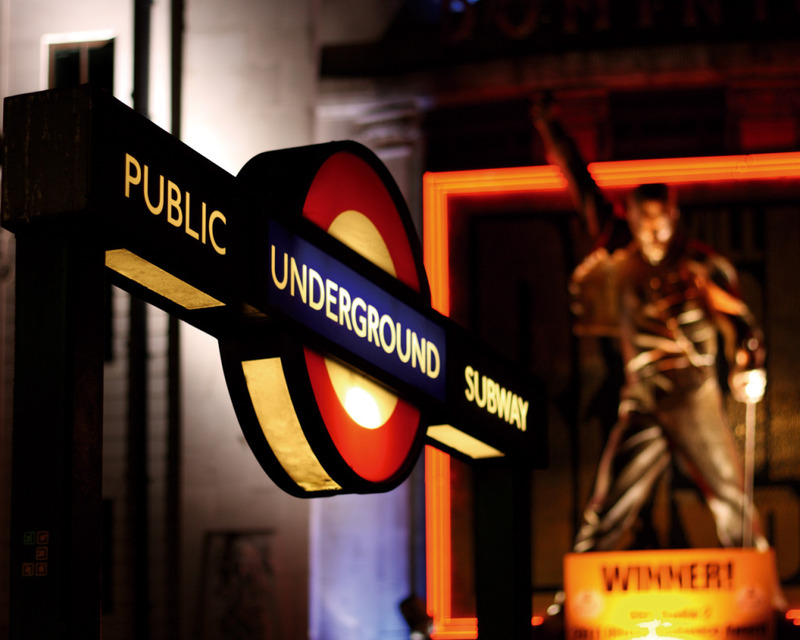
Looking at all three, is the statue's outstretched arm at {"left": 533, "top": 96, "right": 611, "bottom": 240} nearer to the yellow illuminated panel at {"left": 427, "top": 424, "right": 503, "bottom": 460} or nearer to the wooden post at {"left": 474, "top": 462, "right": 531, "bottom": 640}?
the wooden post at {"left": 474, "top": 462, "right": 531, "bottom": 640}

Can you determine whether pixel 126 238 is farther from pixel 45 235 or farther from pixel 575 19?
pixel 575 19

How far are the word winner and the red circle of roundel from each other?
0.12 metres

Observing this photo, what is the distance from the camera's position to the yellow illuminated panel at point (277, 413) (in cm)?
283

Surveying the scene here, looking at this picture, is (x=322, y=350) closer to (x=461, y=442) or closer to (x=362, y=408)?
(x=362, y=408)

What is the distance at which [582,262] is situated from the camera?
41.8ft

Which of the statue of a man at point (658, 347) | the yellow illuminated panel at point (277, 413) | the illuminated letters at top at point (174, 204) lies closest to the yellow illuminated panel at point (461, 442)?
the yellow illuminated panel at point (277, 413)

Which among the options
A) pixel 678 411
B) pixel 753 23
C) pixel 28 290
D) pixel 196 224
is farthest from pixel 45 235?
pixel 753 23

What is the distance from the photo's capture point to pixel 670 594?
11516 mm

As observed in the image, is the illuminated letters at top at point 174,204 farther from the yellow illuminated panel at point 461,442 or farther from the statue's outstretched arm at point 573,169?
the statue's outstretched arm at point 573,169

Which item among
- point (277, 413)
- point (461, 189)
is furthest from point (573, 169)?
point (277, 413)

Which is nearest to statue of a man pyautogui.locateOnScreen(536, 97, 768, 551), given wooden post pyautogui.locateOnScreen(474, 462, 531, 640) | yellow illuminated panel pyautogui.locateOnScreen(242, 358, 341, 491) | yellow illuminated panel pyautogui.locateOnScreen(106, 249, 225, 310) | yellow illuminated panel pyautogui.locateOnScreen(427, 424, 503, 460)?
wooden post pyautogui.locateOnScreen(474, 462, 531, 640)

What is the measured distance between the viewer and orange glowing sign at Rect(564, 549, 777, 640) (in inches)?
451

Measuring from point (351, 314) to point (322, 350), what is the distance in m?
0.17

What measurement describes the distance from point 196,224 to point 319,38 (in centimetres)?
1141
